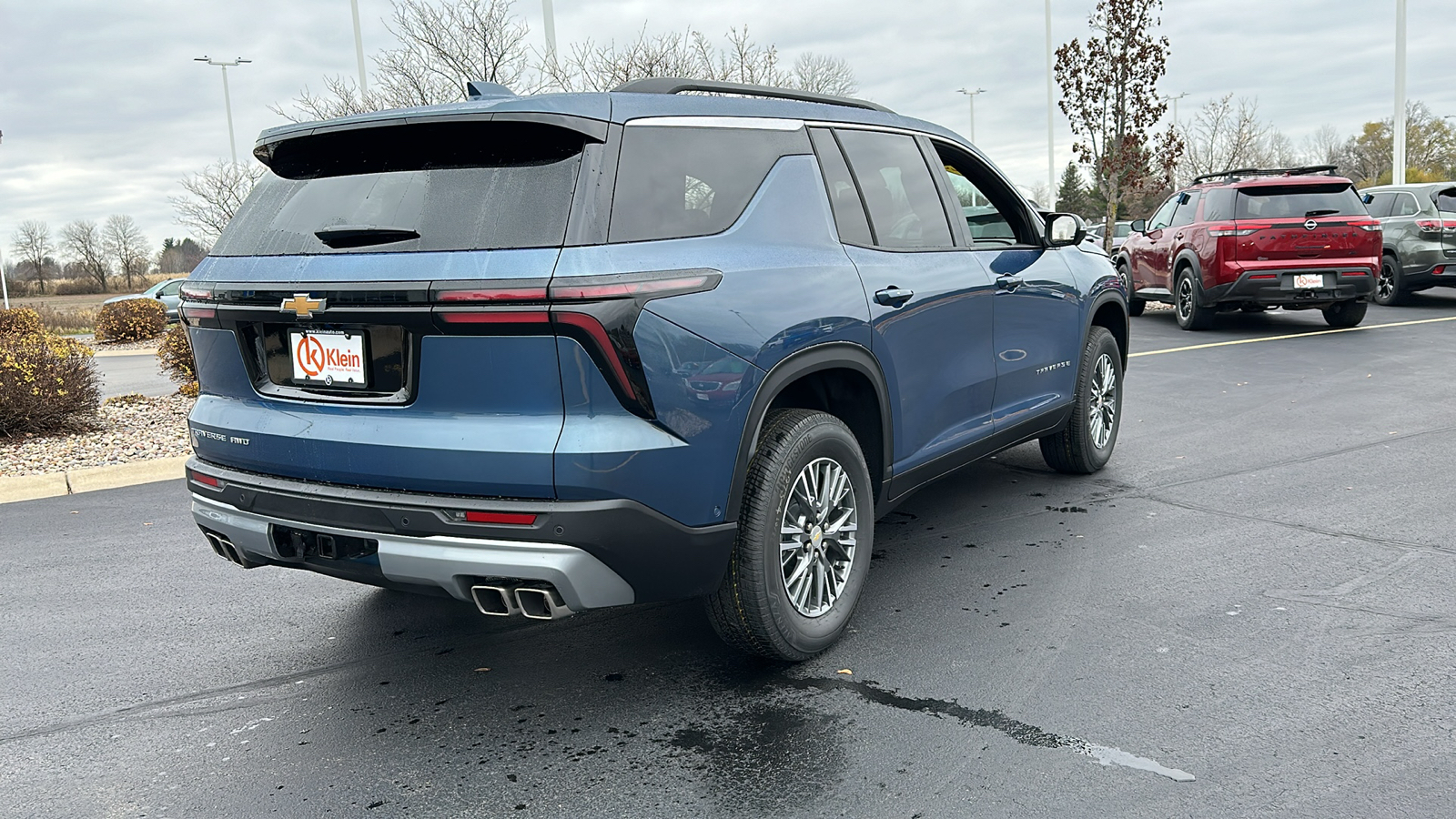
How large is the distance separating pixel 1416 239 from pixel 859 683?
15935 mm

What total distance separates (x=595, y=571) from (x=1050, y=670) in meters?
1.59

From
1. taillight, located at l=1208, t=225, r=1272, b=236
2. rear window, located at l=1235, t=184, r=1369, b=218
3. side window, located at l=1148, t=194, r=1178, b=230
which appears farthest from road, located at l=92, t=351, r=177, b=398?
side window, located at l=1148, t=194, r=1178, b=230

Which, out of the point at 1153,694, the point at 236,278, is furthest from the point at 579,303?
the point at 1153,694

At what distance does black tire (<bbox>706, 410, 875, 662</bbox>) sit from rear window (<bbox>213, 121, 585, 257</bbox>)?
39.7 inches

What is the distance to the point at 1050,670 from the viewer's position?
3598 mm

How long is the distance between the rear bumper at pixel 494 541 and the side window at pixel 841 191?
49.7 inches

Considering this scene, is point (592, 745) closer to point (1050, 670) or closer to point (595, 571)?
point (595, 571)

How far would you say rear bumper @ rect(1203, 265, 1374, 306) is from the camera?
1271 cm

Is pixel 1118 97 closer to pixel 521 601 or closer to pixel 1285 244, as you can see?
pixel 1285 244

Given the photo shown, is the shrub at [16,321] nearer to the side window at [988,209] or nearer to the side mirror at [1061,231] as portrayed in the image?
the side window at [988,209]

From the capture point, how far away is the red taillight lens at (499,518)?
2912mm

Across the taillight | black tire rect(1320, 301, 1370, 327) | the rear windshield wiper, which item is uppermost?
the rear windshield wiper

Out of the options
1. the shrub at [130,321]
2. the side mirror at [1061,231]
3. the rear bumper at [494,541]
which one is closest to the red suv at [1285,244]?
the side mirror at [1061,231]

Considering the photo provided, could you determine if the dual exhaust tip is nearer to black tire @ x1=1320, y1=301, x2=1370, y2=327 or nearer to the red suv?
the red suv
